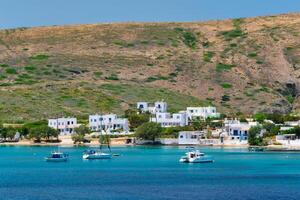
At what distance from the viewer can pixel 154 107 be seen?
14788cm

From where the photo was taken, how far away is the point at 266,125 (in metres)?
125

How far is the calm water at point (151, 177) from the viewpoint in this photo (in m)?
60.5

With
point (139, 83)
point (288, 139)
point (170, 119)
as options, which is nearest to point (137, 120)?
point (170, 119)

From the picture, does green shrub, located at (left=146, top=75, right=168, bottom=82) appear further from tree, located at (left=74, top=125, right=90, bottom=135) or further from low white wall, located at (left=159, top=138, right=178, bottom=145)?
low white wall, located at (left=159, top=138, right=178, bottom=145)

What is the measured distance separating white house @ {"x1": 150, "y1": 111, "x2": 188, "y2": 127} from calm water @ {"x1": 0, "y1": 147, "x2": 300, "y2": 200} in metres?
30.1

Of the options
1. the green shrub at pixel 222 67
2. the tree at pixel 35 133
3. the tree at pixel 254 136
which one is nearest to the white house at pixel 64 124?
the tree at pixel 35 133

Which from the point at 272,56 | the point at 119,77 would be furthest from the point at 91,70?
the point at 272,56

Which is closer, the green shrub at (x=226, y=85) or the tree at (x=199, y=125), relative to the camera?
the tree at (x=199, y=125)

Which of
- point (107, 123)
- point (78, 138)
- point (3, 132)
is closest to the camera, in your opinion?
point (78, 138)

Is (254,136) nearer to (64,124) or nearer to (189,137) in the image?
(189,137)

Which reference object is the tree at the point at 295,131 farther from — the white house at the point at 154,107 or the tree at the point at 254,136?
the white house at the point at 154,107

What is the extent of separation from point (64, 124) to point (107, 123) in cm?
633

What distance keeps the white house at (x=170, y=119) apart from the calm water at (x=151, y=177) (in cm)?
3012

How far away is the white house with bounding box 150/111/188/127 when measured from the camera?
454ft
